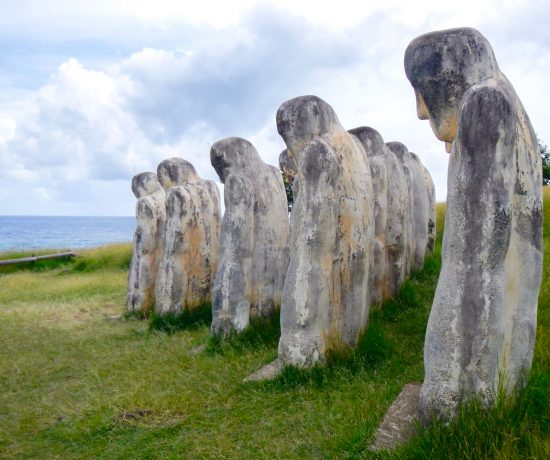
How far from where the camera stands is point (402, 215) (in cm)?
919

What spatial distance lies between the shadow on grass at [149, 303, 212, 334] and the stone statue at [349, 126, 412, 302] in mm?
2733

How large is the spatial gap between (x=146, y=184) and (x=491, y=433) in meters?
9.64

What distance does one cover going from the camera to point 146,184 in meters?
12.5

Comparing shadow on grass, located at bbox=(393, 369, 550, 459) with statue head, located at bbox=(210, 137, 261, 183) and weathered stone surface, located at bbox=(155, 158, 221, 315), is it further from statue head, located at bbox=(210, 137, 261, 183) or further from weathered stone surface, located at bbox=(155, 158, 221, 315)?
weathered stone surface, located at bbox=(155, 158, 221, 315)

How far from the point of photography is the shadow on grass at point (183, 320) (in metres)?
9.57

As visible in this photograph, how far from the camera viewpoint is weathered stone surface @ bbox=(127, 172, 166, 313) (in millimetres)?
11133

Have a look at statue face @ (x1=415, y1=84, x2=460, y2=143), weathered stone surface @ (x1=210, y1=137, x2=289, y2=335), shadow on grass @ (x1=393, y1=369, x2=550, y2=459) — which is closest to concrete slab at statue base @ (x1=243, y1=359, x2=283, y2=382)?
weathered stone surface @ (x1=210, y1=137, x2=289, y2=335)

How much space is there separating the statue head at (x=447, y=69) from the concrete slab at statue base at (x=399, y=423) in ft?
6.33

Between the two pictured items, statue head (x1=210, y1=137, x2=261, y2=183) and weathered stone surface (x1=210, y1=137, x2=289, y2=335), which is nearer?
weathered stone surface (x1=210, y1=137, x2=289, y2=335)

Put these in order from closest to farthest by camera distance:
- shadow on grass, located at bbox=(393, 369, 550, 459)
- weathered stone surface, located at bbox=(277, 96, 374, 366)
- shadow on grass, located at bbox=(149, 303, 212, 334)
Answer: shadow on grass, located at bbox=(393, 369, 550, 459) < weathered stone surface, located at bbox=(277, 96, 374, 366) < shadow on grass, located at bbox=(149, 303, 212, 334)

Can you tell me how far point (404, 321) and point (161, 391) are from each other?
3.17 metres

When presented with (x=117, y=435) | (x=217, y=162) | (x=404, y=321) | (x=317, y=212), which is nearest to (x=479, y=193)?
(x=317, y=212)

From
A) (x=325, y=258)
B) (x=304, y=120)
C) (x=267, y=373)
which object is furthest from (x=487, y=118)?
(x=267, y=373)

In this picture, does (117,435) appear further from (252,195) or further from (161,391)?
(252,195)
